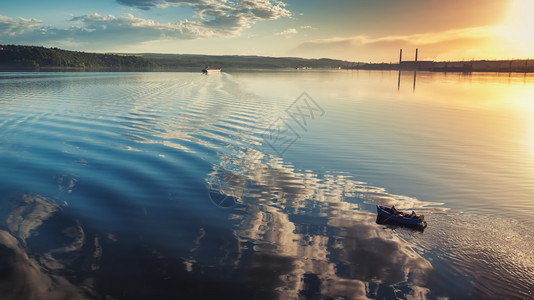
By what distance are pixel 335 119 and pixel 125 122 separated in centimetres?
1877

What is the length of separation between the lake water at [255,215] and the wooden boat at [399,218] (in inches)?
11.5

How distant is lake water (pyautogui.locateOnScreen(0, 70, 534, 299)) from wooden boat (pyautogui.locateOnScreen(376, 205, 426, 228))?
29 cm

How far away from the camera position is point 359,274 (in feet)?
27.8

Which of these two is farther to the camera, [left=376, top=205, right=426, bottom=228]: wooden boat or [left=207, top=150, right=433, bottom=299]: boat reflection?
[left=376, top=205, right=426, bottom=228]: wooden boat

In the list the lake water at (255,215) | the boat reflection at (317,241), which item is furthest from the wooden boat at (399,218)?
the boat reflection at (317,241)

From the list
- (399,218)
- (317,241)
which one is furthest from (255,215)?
(399,218)

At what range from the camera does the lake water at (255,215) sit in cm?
803

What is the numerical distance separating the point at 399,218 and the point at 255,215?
4786 mm

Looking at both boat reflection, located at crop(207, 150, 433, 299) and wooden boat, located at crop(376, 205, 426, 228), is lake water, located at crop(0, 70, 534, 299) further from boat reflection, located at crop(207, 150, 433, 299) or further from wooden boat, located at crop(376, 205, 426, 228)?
wooden boat, located at crop(376, 205, 426, 228)

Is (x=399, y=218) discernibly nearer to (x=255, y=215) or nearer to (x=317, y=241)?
(x=317, y=241)

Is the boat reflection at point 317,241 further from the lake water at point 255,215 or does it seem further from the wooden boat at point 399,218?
the wooden boat at point 399,218

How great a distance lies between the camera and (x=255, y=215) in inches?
450

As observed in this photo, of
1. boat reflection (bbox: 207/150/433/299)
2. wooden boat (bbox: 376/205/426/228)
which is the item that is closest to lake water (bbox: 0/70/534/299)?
boat reflection (bbox: 207/150/433/299)

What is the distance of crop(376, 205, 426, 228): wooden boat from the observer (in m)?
10.8
